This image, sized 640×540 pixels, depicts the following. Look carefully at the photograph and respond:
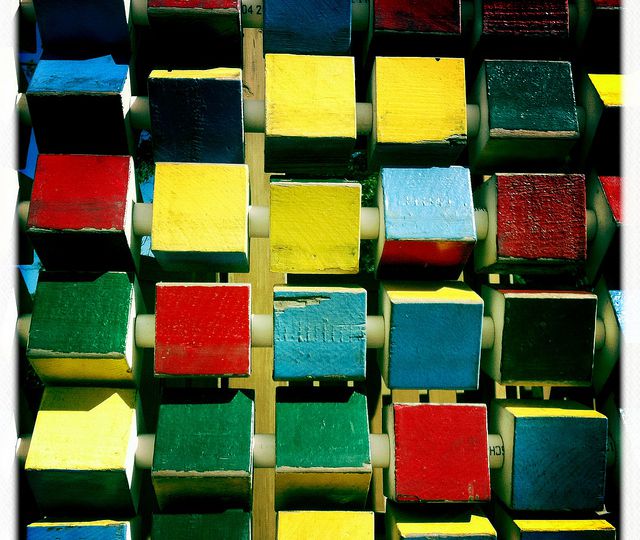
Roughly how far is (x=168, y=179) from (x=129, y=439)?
0.87ft

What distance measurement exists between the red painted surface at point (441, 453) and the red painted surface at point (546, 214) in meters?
0.18

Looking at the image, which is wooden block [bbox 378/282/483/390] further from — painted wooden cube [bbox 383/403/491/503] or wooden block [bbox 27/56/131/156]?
wooden block [bbox 27/56/131/156]

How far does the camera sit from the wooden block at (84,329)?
0.52 metres

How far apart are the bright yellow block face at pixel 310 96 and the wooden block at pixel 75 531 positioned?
1.40 ft

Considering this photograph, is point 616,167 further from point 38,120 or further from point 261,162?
point 38,120

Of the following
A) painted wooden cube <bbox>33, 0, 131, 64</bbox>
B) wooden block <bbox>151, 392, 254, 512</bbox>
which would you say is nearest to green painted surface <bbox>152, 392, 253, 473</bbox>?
wooden block <bbox>151, 392, 254, 512</bbox>

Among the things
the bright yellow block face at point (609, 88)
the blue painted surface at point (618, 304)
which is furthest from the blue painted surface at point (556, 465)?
the bright yellow block face at point (609, 88)

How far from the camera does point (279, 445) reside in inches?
21.1

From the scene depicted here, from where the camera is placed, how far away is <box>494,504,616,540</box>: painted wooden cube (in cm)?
55

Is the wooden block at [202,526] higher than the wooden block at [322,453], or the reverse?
the wooden block at [322,453]

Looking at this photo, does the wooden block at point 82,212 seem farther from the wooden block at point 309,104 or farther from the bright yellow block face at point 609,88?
the bright yellow block face at point 609,88

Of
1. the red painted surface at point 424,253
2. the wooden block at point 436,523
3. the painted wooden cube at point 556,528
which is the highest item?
the red painted surface at point 424,253

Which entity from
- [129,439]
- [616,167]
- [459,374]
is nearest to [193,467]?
[129,439]

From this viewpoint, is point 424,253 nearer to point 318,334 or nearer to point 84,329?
point 318,334
